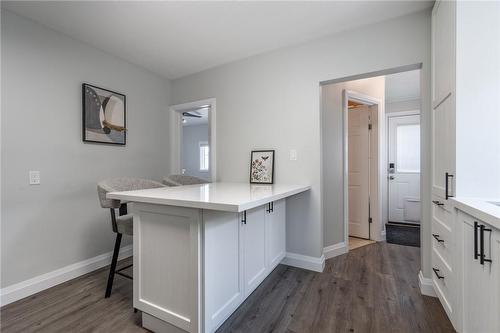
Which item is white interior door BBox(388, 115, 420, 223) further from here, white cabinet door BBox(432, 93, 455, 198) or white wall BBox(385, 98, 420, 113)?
white cabinet door BBox(432, 93, 455, 198)

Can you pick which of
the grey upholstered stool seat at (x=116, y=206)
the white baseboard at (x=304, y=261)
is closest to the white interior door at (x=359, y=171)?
the white baseboard at (x=304, y=261)

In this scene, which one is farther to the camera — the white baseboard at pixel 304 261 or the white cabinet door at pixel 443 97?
the white baseboard at pixel 304 261

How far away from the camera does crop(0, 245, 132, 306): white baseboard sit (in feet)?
5.96

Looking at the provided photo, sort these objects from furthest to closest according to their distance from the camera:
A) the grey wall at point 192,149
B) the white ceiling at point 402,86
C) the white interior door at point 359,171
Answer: the grey wall at point 192,149 < the white interior door at point 359,171 < the white ceiling at point 402,86

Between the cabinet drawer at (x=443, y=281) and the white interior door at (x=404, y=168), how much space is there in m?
2.89

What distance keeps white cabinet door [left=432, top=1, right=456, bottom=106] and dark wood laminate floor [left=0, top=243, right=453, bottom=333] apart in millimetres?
1583

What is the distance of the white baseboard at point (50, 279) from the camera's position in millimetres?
1817

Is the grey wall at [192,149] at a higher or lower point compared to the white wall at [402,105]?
lower

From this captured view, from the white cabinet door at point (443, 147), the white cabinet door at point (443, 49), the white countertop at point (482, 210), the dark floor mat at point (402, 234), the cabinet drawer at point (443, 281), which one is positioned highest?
the white cabinet door at point (443, 49)

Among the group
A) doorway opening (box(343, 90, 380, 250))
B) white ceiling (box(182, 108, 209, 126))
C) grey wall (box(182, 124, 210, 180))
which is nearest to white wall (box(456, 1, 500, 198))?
doorway opening (box(343, 90, 380, 250))

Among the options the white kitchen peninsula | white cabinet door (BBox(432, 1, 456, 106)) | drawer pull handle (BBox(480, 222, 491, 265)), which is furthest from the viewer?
white cabinet door (BBox(432, 1, 456, 106))

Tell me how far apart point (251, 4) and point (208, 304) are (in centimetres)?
218

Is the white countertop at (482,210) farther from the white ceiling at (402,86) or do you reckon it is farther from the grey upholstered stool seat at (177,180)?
the white ceiling at (402,86)

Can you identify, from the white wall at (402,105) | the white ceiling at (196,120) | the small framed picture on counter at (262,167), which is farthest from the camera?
the white ceiling at (196,120)
